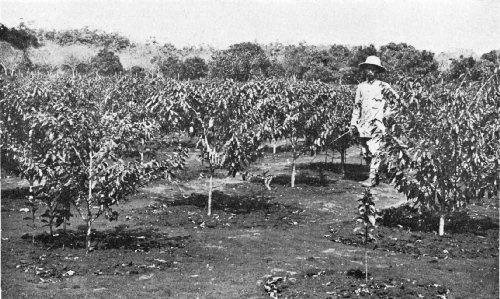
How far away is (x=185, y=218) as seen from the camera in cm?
1130

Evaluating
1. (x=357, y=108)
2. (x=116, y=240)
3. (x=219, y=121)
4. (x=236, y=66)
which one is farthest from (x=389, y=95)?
(x=236, y=66)

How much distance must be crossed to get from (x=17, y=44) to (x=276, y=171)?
62195 mm

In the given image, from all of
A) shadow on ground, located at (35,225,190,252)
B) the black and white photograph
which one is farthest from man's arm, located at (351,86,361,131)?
shadow on ground, located at (35,225,190,252)

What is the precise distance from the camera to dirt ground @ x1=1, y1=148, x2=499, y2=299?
6602 mm

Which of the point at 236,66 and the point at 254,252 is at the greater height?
the point at 236,66

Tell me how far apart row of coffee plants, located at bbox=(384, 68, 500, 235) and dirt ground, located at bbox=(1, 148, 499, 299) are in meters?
0.90

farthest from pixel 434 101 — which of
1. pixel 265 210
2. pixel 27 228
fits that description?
pixel 27 228

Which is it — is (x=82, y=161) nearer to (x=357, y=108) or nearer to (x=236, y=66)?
(x=357, y=108)

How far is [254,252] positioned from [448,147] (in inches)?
154

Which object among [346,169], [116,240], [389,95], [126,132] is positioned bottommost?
[116,240]

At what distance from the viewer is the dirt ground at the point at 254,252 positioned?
260 inches

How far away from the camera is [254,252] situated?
8492mm

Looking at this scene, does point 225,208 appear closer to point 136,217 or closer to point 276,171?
point 136,217

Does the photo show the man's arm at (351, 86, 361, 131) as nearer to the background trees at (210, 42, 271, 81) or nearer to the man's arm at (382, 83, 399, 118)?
the man's arm at (382, 83, 399, 118)
